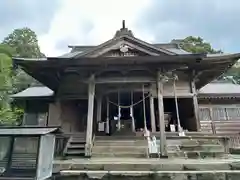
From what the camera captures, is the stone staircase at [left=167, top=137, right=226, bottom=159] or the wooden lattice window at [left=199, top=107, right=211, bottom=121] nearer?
the stone staircase at [left=167, top=137, right=226, bottom=159]

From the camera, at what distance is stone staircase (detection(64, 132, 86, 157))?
8.21 m

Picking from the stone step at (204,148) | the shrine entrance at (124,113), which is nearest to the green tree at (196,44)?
the shrine entrance at (124,113)

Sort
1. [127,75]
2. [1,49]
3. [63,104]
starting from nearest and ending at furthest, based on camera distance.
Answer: [127,75]
[63,104]
[1,49]

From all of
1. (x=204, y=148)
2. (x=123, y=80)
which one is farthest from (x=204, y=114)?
(x=123, y=80)

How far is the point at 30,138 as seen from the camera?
15.4 ft

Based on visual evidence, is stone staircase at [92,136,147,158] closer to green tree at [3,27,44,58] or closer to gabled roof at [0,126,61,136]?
gabled roof at [0,126,61,136]

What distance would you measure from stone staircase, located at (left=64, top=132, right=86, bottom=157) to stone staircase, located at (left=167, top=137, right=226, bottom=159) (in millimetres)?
3469

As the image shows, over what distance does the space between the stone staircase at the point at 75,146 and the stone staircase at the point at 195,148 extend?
11.4ft

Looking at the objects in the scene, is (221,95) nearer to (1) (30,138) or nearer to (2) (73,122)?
(2) (73,122)

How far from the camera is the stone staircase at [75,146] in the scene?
8.21 metres

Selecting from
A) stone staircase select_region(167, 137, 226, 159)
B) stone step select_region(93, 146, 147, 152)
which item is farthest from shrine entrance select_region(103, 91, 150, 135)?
stone step select_region(93, 146, 147, 152)

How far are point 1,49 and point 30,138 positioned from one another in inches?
1168

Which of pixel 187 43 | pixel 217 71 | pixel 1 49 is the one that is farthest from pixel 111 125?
pixel 187 43

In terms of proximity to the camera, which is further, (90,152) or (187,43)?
(187,43)
